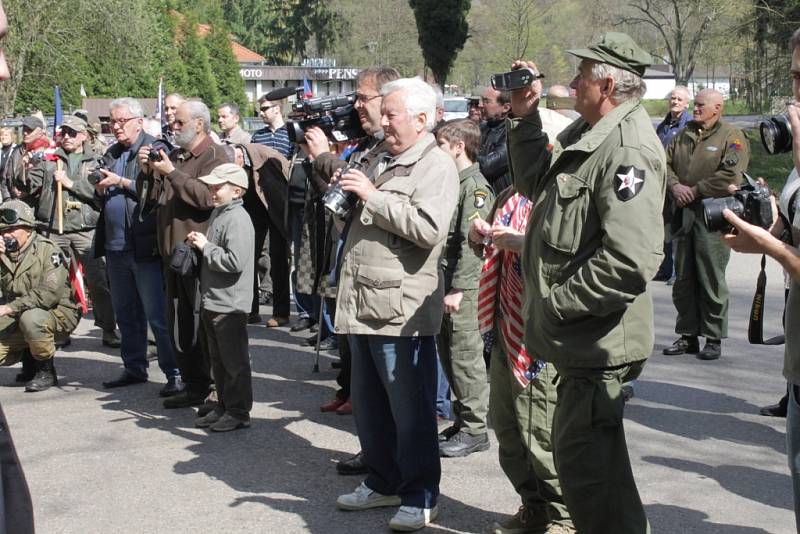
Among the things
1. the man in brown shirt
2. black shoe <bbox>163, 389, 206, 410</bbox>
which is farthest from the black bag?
black shoe <bbox>163, 389, 206, 410</bbox>

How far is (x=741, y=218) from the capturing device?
3326 mm

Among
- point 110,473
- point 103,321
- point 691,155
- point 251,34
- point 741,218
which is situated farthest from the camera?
point 251,34

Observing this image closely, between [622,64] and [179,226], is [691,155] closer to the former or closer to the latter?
[179,226]

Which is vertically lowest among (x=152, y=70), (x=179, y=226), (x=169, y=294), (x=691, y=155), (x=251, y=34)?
(x=169, y=294)

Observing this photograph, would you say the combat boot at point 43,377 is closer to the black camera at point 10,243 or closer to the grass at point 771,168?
the black camera at point 10,243

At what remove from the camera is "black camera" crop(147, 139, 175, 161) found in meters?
6.67

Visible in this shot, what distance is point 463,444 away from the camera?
5.75m

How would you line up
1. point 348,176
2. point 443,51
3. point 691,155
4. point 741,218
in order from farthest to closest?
point 443,51, point 691,155, point 348,176, point 741,218

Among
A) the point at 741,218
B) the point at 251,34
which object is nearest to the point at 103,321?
the point at 741,218

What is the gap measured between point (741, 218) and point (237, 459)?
3529mm

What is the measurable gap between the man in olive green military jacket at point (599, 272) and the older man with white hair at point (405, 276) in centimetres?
92

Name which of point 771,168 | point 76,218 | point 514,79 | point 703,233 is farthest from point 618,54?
point 771,168

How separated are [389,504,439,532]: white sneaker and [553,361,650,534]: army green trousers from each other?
114cm

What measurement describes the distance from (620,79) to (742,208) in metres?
0.66
